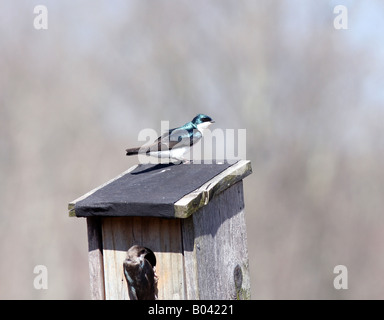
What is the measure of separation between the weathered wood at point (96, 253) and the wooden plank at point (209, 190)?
0.38 m

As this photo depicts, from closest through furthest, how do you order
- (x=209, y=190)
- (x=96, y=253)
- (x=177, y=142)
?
1. (x=209, y=190)
2. (x=96, y=253)
3. (x=177, y=142)

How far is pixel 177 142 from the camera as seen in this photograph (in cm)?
235

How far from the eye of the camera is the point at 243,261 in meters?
2.36

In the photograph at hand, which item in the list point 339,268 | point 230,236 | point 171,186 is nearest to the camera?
point 171,186

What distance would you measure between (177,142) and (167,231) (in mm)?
466

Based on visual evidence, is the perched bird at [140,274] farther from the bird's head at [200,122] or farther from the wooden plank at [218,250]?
the bird's head at [200,122]

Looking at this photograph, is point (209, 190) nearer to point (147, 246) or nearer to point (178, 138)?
point (147, 246)

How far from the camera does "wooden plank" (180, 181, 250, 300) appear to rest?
1.96 metres

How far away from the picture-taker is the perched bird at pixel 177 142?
2.34 meters

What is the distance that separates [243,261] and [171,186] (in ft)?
1.67

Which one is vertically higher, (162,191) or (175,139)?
(175,139)

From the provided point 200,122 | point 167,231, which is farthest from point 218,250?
point 200,122
